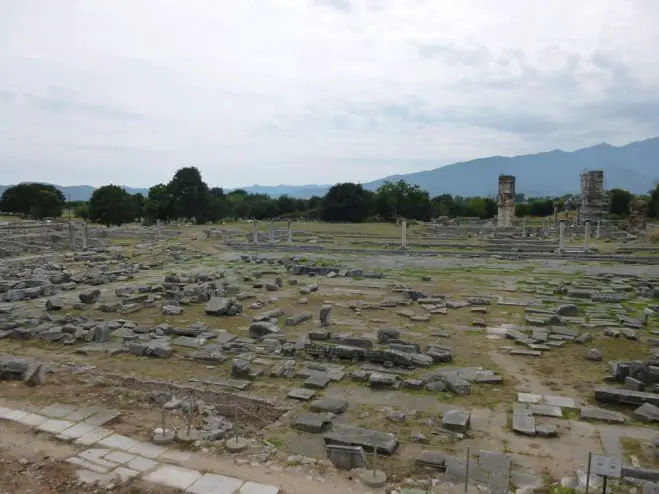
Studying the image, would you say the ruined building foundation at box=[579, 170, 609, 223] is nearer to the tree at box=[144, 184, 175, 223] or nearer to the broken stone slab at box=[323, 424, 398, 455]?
the tree at box=[144, 184, 175, 223]

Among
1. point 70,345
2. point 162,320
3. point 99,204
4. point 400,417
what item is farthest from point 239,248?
point 99,204

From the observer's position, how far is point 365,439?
7.55 meters

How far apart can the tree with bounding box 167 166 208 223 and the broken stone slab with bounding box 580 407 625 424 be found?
196 ft

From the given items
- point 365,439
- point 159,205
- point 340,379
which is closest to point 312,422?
point 365,439

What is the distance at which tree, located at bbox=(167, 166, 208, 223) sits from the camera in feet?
209

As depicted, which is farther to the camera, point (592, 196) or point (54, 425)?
point (592, 196)

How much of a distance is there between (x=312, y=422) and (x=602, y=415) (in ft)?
16.4

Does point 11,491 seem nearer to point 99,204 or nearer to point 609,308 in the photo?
point 609,308

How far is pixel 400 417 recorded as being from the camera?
8562 mm

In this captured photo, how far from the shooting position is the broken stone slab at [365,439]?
736 cm

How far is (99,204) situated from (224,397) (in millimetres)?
61784

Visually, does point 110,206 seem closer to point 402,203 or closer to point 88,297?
point 402,203

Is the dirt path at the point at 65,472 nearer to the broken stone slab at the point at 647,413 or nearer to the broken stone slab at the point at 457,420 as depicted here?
the broken stone slab at the point at 457,420

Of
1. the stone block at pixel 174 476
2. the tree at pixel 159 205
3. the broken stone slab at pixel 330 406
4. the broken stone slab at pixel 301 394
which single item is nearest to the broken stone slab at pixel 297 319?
the broken stone slab at pixel 301 394
